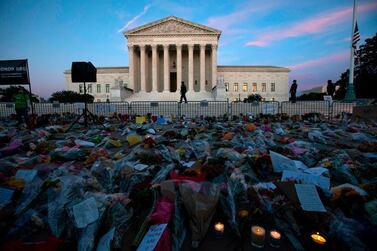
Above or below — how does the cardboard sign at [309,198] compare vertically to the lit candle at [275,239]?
above

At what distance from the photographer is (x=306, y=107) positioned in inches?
520

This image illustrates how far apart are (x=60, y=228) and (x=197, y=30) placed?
36596 mm

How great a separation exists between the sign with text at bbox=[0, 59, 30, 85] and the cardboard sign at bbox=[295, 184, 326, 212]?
1031 cm

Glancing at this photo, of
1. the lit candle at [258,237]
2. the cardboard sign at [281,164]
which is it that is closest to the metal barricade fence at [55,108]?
the cardboard sign at [281,164]

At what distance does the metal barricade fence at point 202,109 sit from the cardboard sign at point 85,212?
11862 millimetres

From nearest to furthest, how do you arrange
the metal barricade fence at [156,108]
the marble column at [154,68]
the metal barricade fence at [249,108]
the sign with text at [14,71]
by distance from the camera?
the sign with text at [14,71], the metal barricade fence at [249,108], the metal barricade fence at [156,108], the marble column at [154,68]

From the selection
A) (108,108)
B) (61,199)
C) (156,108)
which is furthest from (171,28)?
(61,199)

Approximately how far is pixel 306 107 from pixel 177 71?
25.5 metres

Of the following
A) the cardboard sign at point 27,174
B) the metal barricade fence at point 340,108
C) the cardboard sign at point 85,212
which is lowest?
the cardboard sign at point 85,212

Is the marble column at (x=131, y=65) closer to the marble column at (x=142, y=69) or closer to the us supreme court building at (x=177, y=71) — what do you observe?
the us supreme court building at (x=177, y=71)

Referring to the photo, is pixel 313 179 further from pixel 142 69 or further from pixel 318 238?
pixel 142 69

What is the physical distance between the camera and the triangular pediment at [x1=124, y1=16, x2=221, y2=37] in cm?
3366

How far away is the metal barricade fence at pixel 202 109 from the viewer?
543 inches

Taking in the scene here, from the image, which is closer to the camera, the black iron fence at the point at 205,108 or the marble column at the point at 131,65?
the black iron fence at the point at 205,108
